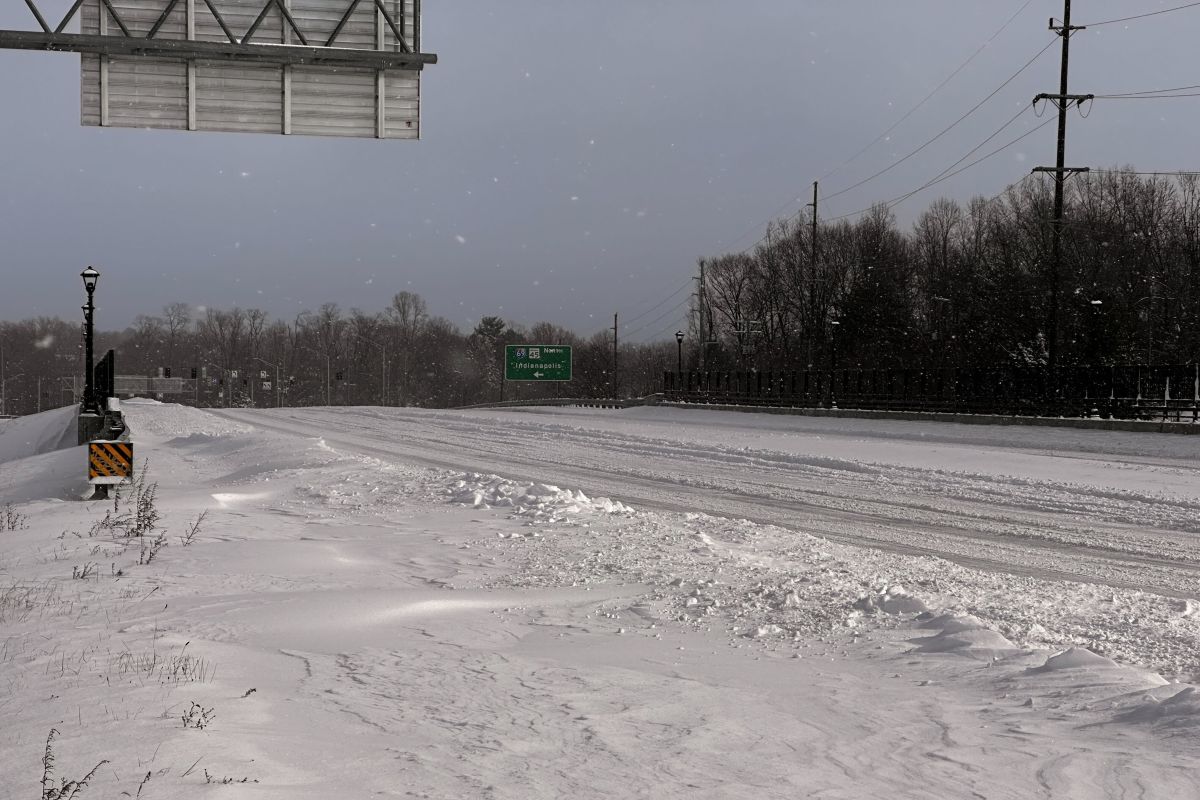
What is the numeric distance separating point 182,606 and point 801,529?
279 inches

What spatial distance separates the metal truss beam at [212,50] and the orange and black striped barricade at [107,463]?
20.0 feet

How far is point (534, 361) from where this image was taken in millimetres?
67500

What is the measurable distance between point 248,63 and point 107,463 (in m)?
Answer: 6.88

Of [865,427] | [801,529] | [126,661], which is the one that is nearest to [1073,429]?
[865,427]

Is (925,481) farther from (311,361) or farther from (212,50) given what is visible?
(311,361)

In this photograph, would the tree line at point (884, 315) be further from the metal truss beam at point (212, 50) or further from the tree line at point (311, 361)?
the metal truss beam at point (212, 50)

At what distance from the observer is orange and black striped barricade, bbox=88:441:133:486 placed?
1498 cm

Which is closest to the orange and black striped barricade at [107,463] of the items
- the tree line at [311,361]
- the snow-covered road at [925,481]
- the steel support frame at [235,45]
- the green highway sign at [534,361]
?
the steel support frame at [235,45]

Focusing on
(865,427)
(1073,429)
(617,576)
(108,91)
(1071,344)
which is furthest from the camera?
(1071,344)

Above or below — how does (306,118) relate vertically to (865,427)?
above

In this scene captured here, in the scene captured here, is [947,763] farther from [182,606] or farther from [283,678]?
[182,606]

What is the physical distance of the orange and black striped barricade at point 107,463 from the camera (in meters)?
15.0

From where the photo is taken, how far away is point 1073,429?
27.8 meters

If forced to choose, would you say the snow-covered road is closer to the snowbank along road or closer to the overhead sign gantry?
the snowbank along road
